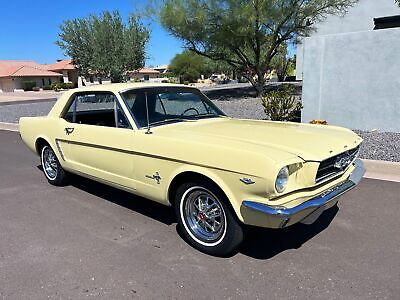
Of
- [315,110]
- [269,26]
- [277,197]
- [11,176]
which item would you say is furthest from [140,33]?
[277,197]

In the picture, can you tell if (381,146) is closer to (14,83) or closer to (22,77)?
(22,77)

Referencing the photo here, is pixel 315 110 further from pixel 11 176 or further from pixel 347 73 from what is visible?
pixel 11 176

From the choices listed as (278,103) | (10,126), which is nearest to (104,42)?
(10,126)

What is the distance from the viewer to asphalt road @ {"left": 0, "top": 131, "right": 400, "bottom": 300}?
110 inches

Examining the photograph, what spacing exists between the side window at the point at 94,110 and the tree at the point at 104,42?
2417 centimetres

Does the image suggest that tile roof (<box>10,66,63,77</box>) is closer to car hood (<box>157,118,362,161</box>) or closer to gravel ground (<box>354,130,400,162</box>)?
gravel ground (<box>354,130,400,162</box>)

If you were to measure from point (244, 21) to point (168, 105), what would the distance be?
1307 centimetres

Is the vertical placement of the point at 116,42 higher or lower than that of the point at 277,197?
higher

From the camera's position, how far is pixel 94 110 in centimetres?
513

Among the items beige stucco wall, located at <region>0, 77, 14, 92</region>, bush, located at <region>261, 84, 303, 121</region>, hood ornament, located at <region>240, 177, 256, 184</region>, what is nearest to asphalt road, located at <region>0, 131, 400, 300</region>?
hood ornament, located at <region>240, 177, 256, 184</region>

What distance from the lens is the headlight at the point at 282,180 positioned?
2814mm

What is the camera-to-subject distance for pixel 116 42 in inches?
1090

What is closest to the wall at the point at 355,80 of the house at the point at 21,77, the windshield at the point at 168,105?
the windshield at the point at 168,105

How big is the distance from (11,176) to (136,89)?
→ 3.39 meters
